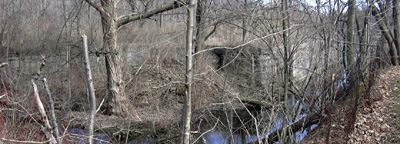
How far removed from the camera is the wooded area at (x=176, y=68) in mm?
6453

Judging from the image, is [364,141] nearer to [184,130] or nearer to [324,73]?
[324,73]

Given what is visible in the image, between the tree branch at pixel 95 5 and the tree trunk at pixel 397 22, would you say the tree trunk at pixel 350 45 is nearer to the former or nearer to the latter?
the tree trunk at pixel 397 22

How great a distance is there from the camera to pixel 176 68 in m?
13.9

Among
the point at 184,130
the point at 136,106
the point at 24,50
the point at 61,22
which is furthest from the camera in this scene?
the point at 61,22

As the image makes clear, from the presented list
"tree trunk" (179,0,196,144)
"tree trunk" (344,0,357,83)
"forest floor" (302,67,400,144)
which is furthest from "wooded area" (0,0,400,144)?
"tree trunk" (179,0,196,144)

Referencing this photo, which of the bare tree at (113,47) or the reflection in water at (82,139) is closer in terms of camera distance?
the reflection in water at (82,139)

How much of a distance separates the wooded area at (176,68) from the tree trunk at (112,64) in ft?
0.10

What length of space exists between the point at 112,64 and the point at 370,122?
700 centimetres

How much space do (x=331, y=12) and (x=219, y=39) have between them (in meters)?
10.1

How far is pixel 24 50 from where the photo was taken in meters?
12.9

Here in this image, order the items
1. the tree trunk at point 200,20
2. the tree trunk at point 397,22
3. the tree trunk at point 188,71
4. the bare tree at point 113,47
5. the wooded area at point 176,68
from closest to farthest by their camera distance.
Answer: the tree trunk at point 188,71 → the tree trunk at point 200,20 → the wooded area at point 176,68 → the bare tree at point 113,47 → the tree trunk at point 397,22

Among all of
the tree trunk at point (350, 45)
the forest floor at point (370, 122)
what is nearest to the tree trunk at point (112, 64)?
the forest floor at point (370, 122)

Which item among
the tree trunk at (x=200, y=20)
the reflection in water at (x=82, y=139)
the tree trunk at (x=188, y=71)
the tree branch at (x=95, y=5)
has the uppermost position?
the tree branch at (x=95, y=5)

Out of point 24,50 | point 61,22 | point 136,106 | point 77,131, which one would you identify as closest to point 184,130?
point 77,131
